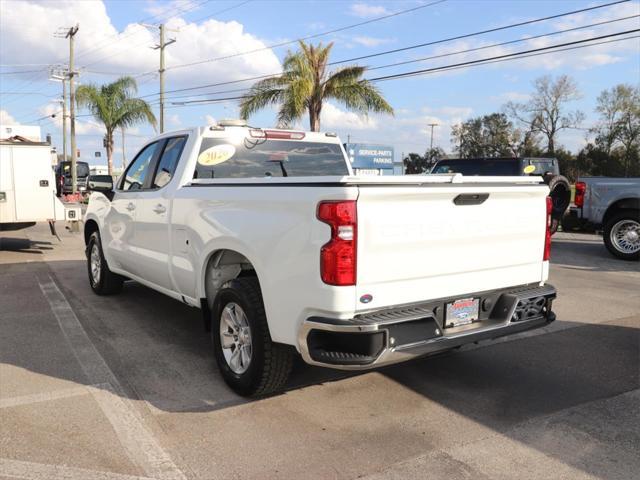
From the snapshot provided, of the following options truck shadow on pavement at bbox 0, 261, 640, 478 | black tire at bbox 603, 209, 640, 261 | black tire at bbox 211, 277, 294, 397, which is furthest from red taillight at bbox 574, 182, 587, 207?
black tire at bbox 211, 277, 294, 397

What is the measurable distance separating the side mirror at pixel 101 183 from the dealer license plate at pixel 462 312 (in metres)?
4.58

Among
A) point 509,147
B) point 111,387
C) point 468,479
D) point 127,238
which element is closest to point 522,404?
point 468,479

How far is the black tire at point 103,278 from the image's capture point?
7.13m

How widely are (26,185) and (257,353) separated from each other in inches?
367

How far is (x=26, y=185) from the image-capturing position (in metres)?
11.2

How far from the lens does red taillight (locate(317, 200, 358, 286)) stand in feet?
10.5

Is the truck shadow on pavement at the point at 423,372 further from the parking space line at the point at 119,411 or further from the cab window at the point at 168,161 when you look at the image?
the cab window at the point at 168,161

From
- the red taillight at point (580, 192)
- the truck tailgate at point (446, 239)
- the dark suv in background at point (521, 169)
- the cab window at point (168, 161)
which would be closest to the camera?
the truck tailgate at point (446, 239)

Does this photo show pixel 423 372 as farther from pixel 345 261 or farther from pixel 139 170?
pixel 139 170

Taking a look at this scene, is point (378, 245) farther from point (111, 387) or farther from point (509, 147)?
point (509, 147)

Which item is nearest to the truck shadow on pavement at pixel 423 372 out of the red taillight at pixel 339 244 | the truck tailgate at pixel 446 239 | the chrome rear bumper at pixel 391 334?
the chrome rear bumper at pixel 391 334

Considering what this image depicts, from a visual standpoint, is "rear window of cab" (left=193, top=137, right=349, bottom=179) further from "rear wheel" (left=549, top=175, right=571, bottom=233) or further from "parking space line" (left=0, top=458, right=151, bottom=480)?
"rear wheel" (left=549, top=175, right=571, bottom=233)

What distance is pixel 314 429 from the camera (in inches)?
144

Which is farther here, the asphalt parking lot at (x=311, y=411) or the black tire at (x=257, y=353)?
the black tire at (x=257, y=353)
